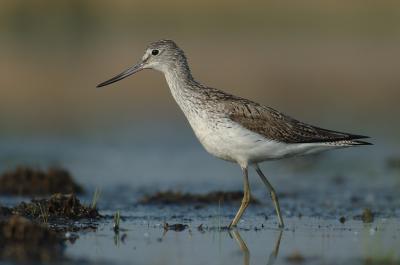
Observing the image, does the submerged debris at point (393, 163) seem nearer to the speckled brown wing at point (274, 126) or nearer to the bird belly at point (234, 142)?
the speckled brown wing at point (274, 126)

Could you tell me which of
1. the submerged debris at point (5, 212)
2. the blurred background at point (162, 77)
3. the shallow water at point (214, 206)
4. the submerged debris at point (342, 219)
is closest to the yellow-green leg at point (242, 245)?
the shallow water at point (214, 206)

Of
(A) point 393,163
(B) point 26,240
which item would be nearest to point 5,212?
(B) point 26,240

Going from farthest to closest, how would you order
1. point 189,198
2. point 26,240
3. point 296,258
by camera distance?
point 189,198, point 26,240, point 296,258

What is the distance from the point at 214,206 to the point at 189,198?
407mm

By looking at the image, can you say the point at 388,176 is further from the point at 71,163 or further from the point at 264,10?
the point at 264,10

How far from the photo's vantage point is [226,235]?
915 centimetres

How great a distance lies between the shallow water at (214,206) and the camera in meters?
8.10

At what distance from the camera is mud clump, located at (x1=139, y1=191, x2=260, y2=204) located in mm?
11633

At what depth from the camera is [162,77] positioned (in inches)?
973

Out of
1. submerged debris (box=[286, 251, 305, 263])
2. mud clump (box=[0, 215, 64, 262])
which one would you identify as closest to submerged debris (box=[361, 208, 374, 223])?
submerged debris (box=[286, 251, 305, 263])

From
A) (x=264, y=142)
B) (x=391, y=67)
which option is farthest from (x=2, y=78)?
(x=264, y=142)

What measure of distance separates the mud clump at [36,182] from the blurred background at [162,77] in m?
1.37

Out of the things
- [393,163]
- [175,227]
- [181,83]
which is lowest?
[175,227]

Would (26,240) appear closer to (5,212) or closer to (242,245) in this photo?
(5,212)
